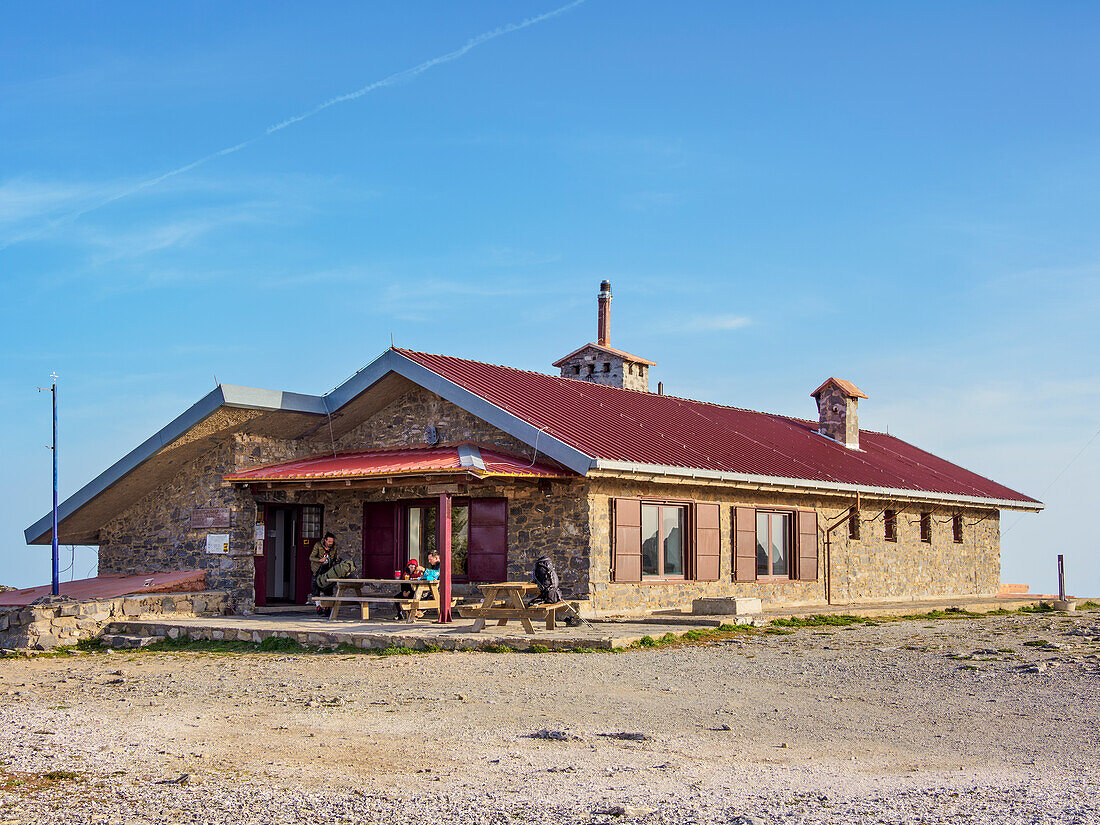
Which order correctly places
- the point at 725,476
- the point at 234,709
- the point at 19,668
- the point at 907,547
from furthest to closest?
the point at 907,547 → the point at 725,476 → the point at 19,668 → the point at 234,709

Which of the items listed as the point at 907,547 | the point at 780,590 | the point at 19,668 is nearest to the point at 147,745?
the point at 19,668

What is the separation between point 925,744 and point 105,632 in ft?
40.6

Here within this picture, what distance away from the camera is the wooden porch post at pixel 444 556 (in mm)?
15047

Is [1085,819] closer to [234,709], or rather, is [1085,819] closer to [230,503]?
[234,709]

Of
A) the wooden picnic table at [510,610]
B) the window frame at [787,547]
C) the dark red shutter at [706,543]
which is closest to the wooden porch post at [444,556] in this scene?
the wooden picnic table at [510,610]

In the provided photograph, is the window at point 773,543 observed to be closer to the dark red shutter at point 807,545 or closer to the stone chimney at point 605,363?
the dark red shutter at point 807,545

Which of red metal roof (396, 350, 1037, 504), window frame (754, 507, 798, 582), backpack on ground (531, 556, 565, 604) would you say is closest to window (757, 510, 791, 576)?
window frame (754, 507, 798, 582)

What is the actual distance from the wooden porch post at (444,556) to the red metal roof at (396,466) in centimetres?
50

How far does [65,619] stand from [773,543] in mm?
11586

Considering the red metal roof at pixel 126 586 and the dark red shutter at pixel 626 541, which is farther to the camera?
the red metal roof at pixel 126 586

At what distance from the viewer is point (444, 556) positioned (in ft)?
49.6

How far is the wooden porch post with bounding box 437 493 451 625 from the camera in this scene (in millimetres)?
15047

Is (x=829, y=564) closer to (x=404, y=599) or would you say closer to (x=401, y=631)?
(x=404, y=599)

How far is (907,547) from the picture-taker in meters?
23.3
